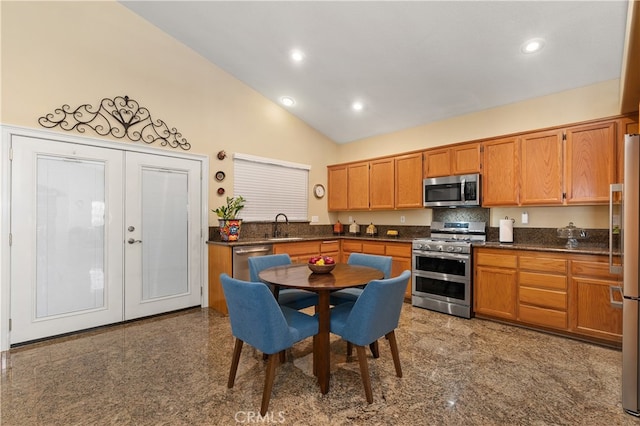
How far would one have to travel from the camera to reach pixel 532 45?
9.55 feet

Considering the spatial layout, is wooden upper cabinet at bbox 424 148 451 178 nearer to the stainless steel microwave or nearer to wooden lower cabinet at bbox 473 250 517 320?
the stainless steel microwave

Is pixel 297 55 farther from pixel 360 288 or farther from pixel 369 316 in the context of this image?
pixel 369 316

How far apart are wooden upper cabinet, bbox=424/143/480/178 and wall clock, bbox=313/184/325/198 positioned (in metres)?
1.99

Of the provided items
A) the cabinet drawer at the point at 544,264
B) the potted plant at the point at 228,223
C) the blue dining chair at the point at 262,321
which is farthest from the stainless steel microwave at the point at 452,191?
the blue dining chair at the point at 262,321

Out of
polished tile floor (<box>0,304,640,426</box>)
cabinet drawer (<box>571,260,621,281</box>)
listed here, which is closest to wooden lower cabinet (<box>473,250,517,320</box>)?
polished tile floor (<box>0,304,640,426</box>)

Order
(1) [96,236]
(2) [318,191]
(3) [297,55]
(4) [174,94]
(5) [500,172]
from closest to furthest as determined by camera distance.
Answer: (1) [96,236] < (3) [297,55] < (5) [500,172] < (4) [174,94] < (2) [318,191]

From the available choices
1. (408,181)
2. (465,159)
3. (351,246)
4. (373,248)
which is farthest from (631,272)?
(351,246)

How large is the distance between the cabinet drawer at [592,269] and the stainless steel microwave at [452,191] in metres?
1.23

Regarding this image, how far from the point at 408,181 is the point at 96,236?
4.14 m

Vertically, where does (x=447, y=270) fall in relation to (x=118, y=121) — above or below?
below

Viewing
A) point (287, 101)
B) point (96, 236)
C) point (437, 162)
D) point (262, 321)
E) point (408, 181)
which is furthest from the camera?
point (287, 101)

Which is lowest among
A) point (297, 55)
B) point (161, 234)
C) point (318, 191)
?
point (161, 234)

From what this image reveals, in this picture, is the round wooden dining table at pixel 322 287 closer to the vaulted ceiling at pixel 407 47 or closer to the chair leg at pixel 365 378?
the chair leg at pixel 365 378

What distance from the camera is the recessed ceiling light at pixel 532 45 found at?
285 centimetres
